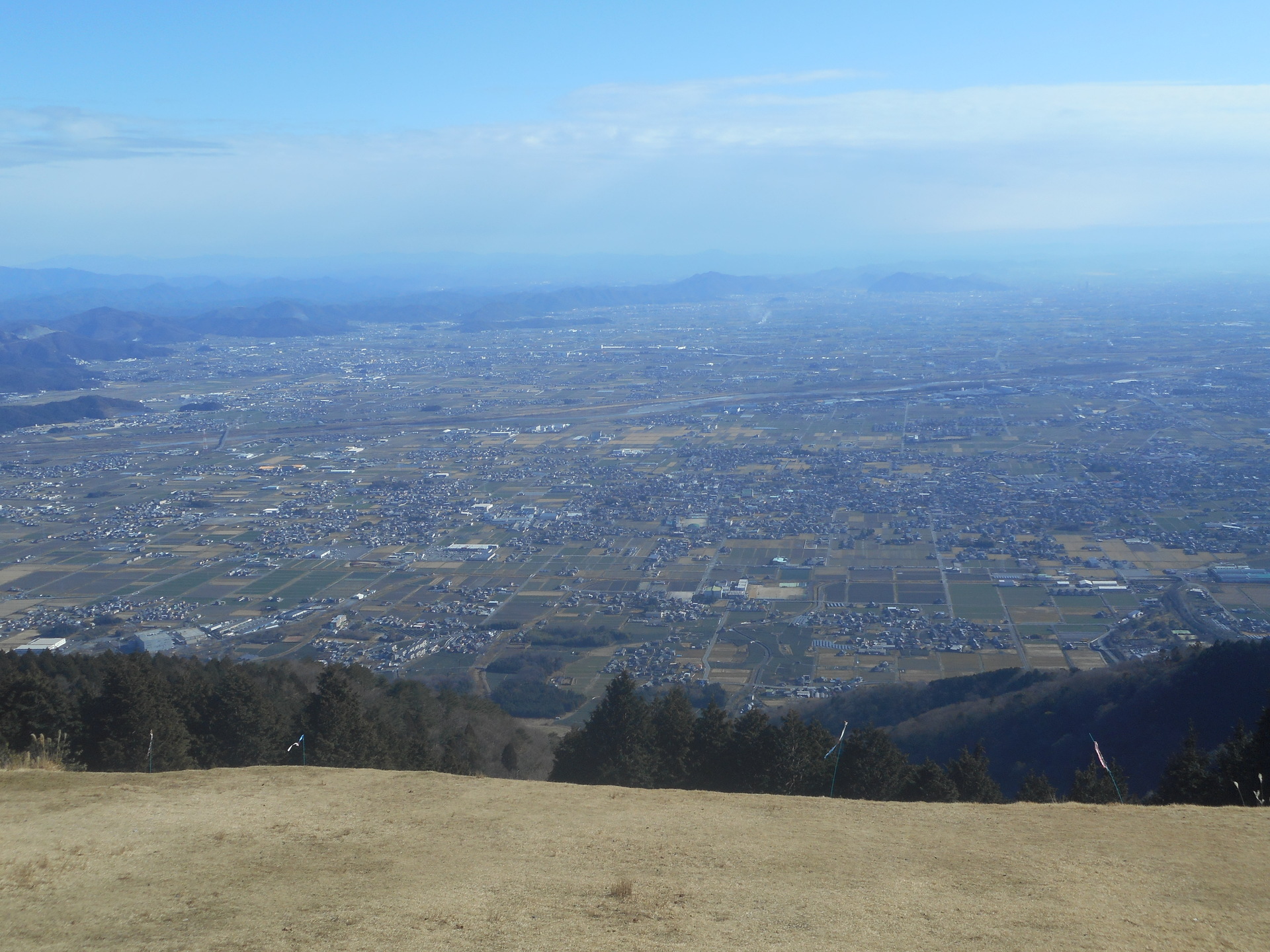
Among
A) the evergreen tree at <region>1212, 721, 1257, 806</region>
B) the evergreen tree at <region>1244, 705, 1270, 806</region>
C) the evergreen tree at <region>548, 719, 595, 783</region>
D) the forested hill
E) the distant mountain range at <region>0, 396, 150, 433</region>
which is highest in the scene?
the distant mountain range at <region>0, 396, 150, 433</region>

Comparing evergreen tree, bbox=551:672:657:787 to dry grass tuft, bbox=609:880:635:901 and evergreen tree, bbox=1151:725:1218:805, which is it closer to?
dry grass tuft, bbox=609:880:635:901

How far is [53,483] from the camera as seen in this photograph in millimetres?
45969

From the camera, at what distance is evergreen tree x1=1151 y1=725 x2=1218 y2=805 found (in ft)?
36.8

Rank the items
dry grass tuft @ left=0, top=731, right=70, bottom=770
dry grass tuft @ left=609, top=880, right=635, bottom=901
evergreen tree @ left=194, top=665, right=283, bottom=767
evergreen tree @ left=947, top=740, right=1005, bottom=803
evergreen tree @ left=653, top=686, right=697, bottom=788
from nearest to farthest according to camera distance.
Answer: dry grass tuft @ left=609, top=880, right=635, bottom=901 → dry grass tuft @ left=0, top=731, right=70, bottom=770 → evergreen tree @ left=947, top=740, right=1005, bottom=803 → evergreen tree @ left=653, top=686, right=697, bottom=788 → evergreen tree @ left=194, top=665, right=283, bottom=767

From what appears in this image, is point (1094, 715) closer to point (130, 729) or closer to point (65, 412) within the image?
point (130, 729)

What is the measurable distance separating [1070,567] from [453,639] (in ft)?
67.6

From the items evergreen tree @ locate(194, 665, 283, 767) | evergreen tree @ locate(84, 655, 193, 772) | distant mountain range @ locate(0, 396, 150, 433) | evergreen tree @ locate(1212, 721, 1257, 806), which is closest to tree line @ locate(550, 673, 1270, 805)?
evergreen tree @ locate(1212, 721, 1257, 806)

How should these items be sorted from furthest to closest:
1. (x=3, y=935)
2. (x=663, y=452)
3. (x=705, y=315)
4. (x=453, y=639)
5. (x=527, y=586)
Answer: (x=705, y=315) → (x=663, y=452) → (x=527, y=586) → (x=453, y=639) → (x=3, y=935)

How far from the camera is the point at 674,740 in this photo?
13.6m

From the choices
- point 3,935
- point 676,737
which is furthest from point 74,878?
point 676,737

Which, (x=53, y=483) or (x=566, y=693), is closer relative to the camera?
(x=566, y=693)

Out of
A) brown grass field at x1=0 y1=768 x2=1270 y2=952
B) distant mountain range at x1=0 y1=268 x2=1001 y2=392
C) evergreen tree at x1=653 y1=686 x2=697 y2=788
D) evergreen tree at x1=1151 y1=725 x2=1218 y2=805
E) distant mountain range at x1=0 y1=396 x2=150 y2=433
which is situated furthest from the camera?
distant mountain range at x1=0 y1=268 x2=1001 y2=392

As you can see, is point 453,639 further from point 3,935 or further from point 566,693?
point 3,935

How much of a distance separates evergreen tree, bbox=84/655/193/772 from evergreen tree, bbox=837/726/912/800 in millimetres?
9679
